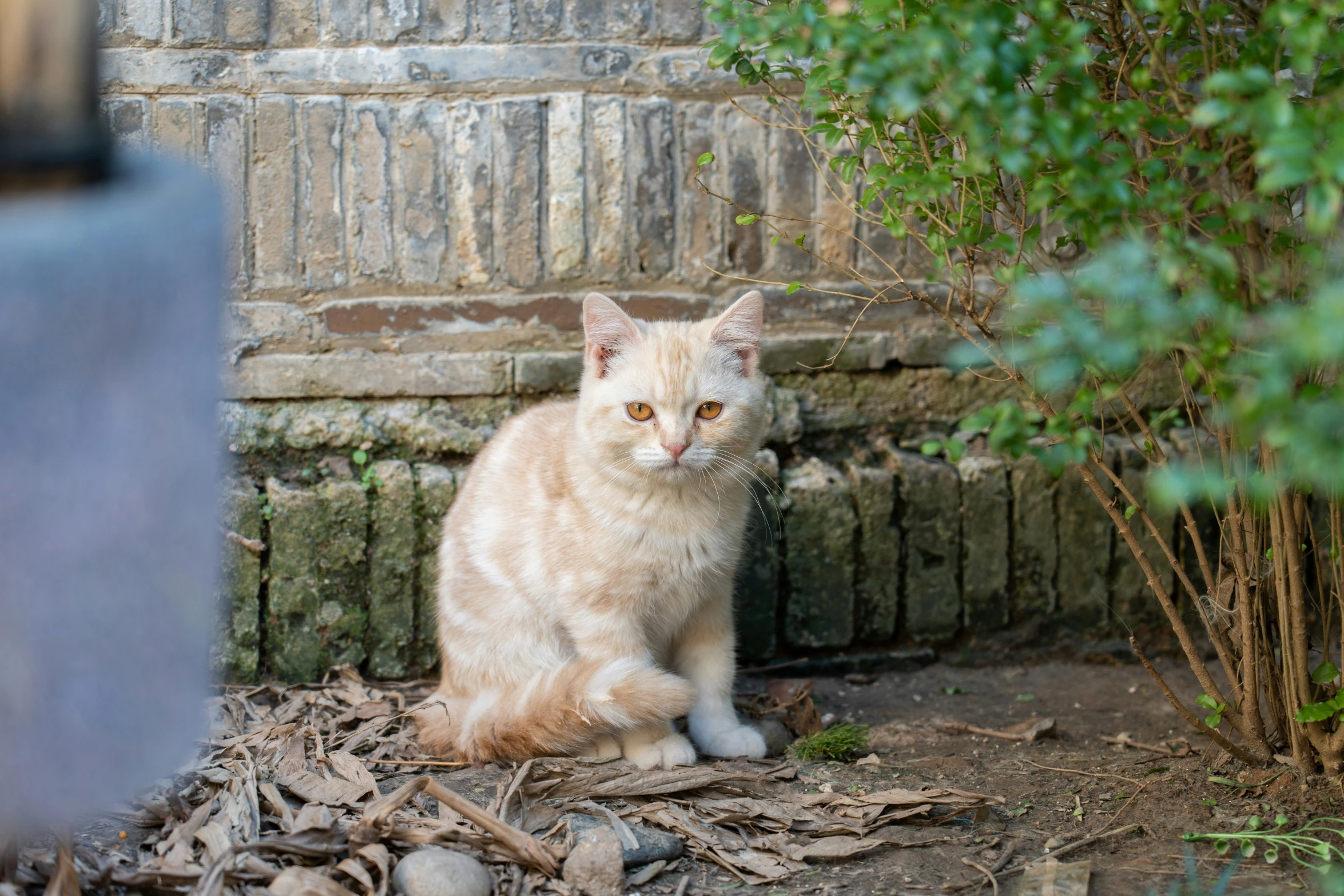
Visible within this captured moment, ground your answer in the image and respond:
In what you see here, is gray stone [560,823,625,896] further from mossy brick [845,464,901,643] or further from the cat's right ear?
mossy brick [845,464,901,643]

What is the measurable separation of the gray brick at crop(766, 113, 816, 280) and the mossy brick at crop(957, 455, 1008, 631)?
91 centimetres

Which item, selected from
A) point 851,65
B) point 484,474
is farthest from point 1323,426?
point 484,474

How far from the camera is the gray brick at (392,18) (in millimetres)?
3314

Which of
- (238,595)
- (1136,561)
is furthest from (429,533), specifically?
(1136,561)

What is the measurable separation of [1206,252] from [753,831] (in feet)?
5.60

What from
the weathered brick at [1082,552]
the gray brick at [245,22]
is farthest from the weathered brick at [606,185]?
the weathered brick at [1082,552]

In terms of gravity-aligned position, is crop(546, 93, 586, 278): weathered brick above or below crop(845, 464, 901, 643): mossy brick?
above

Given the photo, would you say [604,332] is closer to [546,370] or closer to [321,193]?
[546,370]

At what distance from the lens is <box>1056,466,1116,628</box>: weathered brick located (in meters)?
3.65

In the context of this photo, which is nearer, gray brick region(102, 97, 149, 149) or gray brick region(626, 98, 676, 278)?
gray brick region(102, 97, 149, 149)

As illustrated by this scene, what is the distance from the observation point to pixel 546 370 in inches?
139

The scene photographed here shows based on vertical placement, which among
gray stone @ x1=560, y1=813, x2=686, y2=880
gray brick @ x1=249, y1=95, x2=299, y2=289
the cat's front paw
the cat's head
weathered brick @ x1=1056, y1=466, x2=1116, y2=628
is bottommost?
gray stone @ x1=560, y1=813, x2=686, y2=880

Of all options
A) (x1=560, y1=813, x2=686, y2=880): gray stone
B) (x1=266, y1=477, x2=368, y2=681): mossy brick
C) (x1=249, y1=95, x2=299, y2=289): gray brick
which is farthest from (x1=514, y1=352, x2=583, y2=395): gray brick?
(x1=560, y1=813, x2=686, y2=880): gray stone

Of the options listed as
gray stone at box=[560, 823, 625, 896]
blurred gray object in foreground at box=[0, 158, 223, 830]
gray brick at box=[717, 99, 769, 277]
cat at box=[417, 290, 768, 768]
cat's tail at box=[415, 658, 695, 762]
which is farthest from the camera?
gray brick at box=[717, 99, 769, 277]
